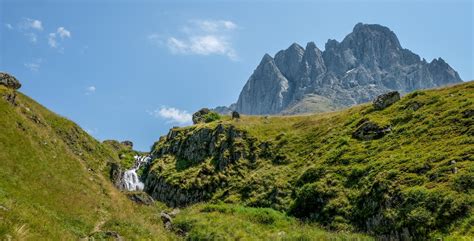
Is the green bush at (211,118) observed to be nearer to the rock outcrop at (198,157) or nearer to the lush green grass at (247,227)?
the rock outcrop at (198,157)

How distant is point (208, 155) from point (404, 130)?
35.0m

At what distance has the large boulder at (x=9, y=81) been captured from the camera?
5889 centimetres

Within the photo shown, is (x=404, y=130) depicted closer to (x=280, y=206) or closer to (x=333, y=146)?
(x=333, y=146)

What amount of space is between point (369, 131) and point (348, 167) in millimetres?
11116

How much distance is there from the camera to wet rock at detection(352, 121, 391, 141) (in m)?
57.0

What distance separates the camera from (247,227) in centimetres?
3984

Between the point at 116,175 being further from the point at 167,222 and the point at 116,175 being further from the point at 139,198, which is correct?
the point at 167,222

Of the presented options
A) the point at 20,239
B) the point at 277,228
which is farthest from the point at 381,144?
the point at 20,239

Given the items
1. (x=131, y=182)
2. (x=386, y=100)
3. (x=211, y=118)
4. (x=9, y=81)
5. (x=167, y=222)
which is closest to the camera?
(x=167, y=222)

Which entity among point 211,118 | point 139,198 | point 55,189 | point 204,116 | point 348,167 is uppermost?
point 204,116

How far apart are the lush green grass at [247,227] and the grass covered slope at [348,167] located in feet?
12.5

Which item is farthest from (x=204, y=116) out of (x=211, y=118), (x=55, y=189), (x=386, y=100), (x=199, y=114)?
(x=55, y=189)

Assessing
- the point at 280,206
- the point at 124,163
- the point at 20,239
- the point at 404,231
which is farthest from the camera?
the point at 124,163

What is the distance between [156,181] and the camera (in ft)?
242
